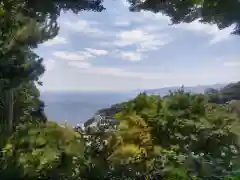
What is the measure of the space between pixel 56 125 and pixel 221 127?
4.86 ft

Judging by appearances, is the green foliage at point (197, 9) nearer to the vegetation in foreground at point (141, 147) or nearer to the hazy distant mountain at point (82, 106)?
the hazy distant mountain at point (82, 106)

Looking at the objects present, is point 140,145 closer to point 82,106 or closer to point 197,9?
point 197,9

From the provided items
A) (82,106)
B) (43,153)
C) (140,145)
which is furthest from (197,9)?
(43,153)

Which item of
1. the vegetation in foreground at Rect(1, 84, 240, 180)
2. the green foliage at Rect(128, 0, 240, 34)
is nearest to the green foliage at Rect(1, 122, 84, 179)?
the vegetation in foreground at Rect(1, 84, 240, 180)

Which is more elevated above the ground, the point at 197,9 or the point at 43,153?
the point at 197,9

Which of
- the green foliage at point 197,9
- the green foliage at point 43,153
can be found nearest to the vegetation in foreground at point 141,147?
the green foliage at point 43,153

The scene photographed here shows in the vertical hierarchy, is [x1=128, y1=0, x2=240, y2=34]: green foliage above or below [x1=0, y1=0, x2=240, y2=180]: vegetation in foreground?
above

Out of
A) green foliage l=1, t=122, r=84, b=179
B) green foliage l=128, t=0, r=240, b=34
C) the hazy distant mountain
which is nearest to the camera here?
green foliage l=1, t=122, r=84, b=179

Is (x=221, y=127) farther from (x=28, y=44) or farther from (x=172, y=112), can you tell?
(x=28, y=44)

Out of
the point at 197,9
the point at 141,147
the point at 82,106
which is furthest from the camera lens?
the point at 82,106

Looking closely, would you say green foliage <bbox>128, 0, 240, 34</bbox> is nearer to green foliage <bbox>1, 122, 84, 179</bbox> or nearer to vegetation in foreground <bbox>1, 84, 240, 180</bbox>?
vegetation in foreground <bbox>1, 84, 240, 180</bbox>

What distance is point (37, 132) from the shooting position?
3.22 meters

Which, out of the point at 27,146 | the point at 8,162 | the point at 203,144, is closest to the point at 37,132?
the point at 27,146

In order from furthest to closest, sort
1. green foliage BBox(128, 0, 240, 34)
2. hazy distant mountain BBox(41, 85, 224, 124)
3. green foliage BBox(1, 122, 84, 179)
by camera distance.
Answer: green foliage BBox(128, 0, 240, 34) → hazy distant mountain BBox(41, 85, 224, 124) → green foliage BBox(1, 122, 84, 179)
